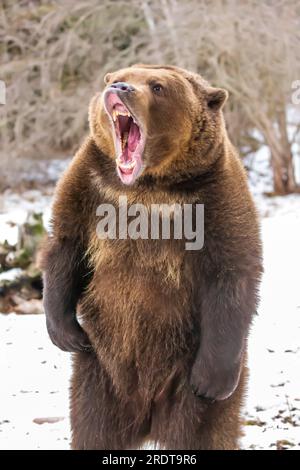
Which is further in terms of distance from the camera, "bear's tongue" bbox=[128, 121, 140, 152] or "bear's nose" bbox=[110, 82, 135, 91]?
"bear's tongue" bbox=[128, 121, 140, 152]

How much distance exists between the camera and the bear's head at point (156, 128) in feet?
10.2

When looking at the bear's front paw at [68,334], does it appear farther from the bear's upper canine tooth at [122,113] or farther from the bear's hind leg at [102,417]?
the bear's upper canine tooth at [122,113]

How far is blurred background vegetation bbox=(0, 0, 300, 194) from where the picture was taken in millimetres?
15148

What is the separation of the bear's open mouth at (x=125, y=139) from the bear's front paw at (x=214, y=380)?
797 millimetres

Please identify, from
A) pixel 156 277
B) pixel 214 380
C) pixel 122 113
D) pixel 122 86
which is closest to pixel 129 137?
pixel 122 113

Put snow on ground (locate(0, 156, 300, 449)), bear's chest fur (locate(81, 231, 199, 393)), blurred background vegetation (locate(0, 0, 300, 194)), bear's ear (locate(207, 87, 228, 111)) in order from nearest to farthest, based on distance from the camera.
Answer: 1. bear's chest fur (locate(81, 231, 199, 393))
2. bear's ear (locate(207, 87, 228, 111))
3. snow on ground (locate(0, 156, 300, 449))
4. blurred background vegetation (locate(0, 0, 300, 194))

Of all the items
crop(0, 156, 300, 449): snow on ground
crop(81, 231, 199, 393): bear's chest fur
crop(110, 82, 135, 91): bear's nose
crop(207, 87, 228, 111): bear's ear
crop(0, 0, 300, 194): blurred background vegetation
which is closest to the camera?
crop(110, 82, 135, 91): bear's nose

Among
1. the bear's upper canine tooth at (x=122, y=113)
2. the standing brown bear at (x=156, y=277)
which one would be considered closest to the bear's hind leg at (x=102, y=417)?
the standing brown bear at (x=156, y=277)

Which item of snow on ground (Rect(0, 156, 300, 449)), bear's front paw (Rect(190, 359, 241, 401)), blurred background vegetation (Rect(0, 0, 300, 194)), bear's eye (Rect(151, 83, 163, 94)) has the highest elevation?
blurred background vegetation (Rect(0, 0, 300, 194))

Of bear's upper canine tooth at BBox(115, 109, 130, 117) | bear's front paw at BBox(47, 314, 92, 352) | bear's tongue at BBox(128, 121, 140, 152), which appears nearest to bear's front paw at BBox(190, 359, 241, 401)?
bear's front paw at BBox(47, 314, 92, 352)

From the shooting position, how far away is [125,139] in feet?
10.5

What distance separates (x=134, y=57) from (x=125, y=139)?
13223 millimetres

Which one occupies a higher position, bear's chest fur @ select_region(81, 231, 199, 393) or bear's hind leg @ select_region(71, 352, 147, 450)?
bear's chest fur @ select_region(81, 231, 199, 393)

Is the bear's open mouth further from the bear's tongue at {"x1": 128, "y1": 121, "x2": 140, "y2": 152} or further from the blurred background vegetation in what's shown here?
the blurred background vegetation
